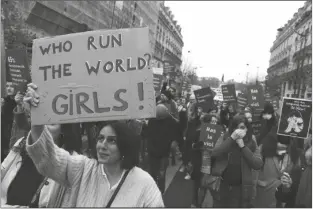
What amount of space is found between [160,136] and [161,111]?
1.36 ft

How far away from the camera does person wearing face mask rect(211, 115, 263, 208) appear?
176 inches

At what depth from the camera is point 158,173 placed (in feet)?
20.4

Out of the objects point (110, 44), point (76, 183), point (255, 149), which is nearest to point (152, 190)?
point (76, 183)

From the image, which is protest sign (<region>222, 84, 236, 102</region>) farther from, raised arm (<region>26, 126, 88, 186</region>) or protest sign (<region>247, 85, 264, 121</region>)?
raised arm (<region>26, 126, 88, 186</region>)

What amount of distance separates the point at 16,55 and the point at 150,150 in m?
2.73

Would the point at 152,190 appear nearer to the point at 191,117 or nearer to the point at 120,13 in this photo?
the point at 191,117

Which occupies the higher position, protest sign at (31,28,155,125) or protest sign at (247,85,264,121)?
protest sign at (31,28,155,125)

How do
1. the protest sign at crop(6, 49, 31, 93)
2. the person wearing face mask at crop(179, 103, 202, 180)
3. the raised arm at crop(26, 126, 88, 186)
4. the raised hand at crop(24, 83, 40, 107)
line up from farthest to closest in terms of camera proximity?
the person wearing face mask at crop(179, 103, 202, 180) < the protest sign at crop(6, 49, 31, 93) < the raised hand at crop(24, 83, 40, 107) < the raised arm at crop(26, 126, 88, 186)

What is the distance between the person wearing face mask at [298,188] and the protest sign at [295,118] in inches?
126

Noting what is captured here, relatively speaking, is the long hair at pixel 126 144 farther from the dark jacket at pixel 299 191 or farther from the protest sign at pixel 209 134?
the protest sign at pixel 209 134

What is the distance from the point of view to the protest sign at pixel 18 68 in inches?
253

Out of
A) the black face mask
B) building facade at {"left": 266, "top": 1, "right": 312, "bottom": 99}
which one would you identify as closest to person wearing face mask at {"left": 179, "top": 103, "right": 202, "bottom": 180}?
the black face mask

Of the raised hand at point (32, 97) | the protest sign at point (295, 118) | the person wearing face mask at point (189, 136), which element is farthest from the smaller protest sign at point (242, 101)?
the raised hand at point (32, 97)

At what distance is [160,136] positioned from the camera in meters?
6.11
